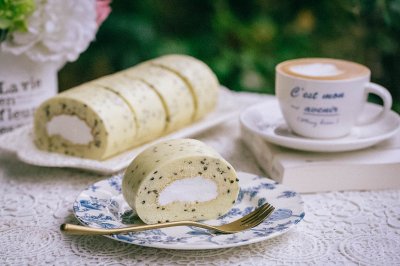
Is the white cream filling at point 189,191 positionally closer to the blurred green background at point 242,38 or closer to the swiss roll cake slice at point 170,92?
the swiss roll cake slice at point 170,92

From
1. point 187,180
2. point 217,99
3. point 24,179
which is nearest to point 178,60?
point 217,99

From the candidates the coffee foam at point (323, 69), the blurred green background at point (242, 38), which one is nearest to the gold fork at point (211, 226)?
the coffee foam at point (323, 69)

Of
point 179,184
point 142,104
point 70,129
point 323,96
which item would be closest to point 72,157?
point 70,129

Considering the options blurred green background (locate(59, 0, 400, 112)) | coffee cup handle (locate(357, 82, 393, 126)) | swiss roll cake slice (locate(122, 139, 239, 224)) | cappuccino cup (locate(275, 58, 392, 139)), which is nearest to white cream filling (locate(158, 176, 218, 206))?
swiss roll cake slice (locate(122, 139, 239, 224))

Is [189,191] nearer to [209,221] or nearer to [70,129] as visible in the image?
[209,221]

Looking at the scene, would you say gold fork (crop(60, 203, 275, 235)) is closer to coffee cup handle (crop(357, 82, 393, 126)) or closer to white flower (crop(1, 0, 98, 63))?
coffee cup handle (crop(357, 82, 393, 126))

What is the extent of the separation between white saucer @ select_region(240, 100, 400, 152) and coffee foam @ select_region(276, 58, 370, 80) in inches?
4.9

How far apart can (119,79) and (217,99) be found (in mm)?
304

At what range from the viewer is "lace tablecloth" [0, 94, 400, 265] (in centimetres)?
85

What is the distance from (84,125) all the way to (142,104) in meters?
0.15

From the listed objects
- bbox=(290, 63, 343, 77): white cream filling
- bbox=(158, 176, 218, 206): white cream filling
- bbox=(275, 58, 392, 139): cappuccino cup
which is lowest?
bbox=(158, 176, 218, 206): white cream filling

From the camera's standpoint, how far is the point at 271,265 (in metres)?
0.84

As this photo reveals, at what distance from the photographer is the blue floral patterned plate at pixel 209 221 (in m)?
0.83

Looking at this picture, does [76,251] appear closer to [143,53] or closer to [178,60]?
[178,60]
